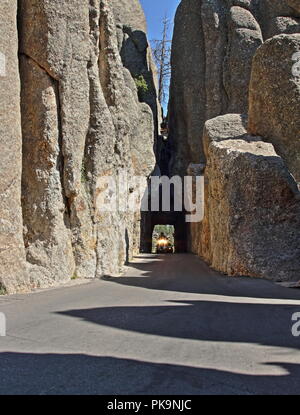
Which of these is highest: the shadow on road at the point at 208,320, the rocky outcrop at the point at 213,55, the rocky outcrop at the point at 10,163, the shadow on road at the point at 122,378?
the rocky outcrop at the point at 213,55

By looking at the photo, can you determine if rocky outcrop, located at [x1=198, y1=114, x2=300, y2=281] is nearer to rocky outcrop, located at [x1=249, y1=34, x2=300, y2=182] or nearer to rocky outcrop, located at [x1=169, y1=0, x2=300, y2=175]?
rocky outcrop, located at [x1=249, y1=34, x2=300, y2=182]

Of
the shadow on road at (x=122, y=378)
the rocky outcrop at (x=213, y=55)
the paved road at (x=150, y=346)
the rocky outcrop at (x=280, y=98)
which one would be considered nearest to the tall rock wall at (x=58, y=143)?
the paved road at (x=150, y=346)

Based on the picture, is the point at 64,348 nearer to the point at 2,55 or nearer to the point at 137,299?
the point at 137,299

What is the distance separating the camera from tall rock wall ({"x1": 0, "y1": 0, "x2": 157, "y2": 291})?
1102 centimetres

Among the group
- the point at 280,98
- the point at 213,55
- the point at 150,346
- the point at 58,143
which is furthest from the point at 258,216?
the point at 213,55

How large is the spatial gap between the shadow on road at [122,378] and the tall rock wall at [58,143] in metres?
6.12

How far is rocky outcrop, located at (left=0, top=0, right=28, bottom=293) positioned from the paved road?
158 cm

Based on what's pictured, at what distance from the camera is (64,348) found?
4.29 metres

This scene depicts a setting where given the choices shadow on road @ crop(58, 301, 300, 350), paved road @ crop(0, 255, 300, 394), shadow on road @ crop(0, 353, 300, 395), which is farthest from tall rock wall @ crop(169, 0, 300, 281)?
shadow on road @ crop(0, 353, 300, 395)

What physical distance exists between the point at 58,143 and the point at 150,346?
8.89m

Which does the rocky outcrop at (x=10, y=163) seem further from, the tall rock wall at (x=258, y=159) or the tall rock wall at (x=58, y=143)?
the tall rock wall at (x=258, y=159)

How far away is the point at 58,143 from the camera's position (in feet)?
40.6

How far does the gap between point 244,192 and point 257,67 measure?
6.12 metres

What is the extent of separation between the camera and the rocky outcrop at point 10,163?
9.66m
